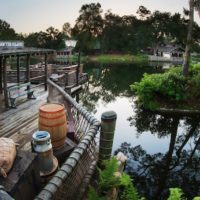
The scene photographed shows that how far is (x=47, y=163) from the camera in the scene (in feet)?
16.9

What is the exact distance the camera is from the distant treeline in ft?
288

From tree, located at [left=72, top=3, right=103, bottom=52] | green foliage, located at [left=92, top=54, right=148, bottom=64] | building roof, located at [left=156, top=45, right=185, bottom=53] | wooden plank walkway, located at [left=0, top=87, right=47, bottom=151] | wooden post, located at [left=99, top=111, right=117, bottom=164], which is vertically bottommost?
green foliage, located at [left=92, top=54, right=148, bottom=64]

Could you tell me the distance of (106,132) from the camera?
619 cm

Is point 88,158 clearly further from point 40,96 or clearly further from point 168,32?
point 168,32

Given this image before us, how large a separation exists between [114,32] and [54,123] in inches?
3492

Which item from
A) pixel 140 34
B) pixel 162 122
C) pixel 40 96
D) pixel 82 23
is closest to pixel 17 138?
Answer: pixel 40 96

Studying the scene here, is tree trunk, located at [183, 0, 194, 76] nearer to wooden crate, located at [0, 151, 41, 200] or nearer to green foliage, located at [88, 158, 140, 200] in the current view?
green foliage, located at [88, 158, 140, 200]

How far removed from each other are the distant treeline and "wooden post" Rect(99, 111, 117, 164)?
3183 inches

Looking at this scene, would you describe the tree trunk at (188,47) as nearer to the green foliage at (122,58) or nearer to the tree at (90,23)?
the green foliage at (122,58)

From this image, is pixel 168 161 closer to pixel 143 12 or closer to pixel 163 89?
pixel 163 89

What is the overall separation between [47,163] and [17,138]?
3.61m

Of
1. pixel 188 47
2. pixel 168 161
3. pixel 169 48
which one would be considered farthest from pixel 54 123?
pixel 169 48

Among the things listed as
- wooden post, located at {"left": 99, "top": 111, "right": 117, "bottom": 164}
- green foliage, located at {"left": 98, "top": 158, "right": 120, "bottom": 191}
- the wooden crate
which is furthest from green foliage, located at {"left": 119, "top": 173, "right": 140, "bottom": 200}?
wooden post, located at {"left": 99, "top": 111, "right": 117, "bottom": 164}

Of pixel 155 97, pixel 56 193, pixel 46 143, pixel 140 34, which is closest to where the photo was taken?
pixel 56 193
